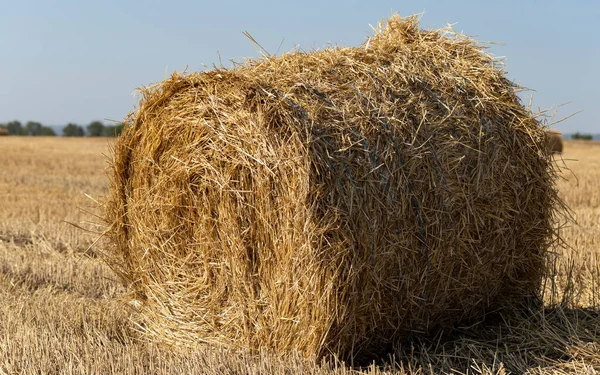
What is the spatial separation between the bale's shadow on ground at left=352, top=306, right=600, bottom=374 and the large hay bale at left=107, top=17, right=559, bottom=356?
159mm

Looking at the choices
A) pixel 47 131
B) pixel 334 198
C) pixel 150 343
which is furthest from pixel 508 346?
pixel 47 131

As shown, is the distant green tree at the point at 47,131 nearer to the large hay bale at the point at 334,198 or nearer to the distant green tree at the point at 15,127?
the distant green tree at the point at 15,127

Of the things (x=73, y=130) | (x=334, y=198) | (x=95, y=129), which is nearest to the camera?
(x=334, y=198)

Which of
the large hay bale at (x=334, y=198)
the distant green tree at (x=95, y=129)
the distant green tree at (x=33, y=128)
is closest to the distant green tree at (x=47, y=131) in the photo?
the distant green tree at (x=33, y=128)

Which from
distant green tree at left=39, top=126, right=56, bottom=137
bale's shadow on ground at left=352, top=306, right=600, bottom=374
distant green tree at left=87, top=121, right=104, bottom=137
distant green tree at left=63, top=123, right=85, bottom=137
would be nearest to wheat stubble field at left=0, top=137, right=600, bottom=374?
bale's shadow on ground at left=352, top=306, right=600, bottom=374

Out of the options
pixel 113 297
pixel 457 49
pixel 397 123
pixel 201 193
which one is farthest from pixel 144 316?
pixel 457 49

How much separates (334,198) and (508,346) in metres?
1.96

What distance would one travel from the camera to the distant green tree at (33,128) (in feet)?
153

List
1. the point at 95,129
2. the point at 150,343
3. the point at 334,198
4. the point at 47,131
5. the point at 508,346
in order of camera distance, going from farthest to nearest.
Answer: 1. the point at 47,131
2. the point at 95,129
3. the point at 508,346
4. the point at 150,343
5. the point at 334,198

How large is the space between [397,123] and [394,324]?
127 centimetres

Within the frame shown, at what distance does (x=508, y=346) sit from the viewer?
478 cm

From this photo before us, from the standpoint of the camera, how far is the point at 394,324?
4.32m

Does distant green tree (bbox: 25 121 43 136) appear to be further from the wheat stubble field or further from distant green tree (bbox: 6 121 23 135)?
the wheat stubble field

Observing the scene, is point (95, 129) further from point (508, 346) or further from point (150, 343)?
point (508, 346)
